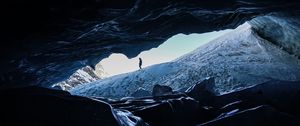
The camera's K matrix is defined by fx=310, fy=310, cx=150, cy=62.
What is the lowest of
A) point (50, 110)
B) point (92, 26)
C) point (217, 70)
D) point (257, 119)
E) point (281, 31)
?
point (257, 119)

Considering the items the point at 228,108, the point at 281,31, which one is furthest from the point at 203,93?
the point at 281,31

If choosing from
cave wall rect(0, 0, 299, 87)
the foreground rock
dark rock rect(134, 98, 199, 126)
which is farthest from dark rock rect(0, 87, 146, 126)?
the foreground rock

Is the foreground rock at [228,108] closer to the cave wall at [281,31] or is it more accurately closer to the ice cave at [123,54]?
the ice cave at [123,54]

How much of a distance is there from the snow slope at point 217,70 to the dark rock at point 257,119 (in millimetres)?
8926

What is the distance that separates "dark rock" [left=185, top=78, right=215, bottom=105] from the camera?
7.17 m

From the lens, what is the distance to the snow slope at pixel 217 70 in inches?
619

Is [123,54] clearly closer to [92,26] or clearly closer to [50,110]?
[92,26]

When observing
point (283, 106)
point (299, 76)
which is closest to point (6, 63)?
point (283, 106)

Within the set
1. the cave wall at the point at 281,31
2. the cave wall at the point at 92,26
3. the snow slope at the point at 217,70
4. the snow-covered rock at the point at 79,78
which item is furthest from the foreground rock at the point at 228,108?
the snow-covered rock at the point at 79,78

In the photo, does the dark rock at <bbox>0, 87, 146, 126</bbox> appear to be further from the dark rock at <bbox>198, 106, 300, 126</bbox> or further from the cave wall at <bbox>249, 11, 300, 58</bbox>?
the cave wall at <bbox>249, 11, 300, 58</bbox>

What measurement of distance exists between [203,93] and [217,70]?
10.5 meters

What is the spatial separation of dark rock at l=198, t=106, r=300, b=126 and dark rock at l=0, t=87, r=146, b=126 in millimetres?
2005

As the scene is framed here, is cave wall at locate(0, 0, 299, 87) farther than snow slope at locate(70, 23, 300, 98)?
No

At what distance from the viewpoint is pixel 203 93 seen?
7.32 meters
